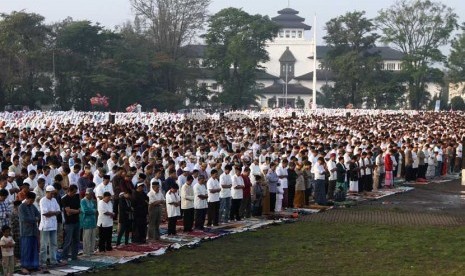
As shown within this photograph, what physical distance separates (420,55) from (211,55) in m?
19.5

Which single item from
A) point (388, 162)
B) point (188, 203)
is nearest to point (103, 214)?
point (188, 203)

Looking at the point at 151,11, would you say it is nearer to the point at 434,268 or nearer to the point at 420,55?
the point at 420,55

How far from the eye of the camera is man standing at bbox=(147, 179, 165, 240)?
642 inches

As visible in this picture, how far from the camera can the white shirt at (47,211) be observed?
544 inches

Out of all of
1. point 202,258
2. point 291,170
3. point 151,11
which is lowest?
point 202,258

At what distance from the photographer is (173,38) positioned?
245ft

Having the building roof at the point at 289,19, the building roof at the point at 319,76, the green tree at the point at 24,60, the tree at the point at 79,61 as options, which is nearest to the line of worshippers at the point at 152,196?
the green tree at the point at 24,60

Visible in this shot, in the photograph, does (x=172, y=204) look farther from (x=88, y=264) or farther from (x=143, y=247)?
(x=88, y=264)

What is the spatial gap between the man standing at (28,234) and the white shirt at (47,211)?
12.6 inches

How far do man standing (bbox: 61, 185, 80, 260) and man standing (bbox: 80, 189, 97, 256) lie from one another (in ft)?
0.47

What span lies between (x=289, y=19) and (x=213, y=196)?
98.6 meters

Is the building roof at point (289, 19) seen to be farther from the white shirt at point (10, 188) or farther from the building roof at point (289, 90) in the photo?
the white shirt at point (10, 188)

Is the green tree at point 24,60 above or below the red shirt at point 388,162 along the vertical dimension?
above

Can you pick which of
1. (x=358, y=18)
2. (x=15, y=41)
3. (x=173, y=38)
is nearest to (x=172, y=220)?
(x=15, y=41)
